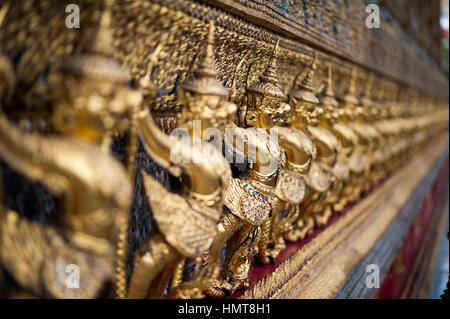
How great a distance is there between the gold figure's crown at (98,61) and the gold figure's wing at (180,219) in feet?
0.93

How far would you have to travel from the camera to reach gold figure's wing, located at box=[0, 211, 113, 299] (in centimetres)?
62

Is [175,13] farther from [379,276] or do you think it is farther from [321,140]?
[379,276]

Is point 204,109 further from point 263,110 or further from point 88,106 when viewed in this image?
point 263,110

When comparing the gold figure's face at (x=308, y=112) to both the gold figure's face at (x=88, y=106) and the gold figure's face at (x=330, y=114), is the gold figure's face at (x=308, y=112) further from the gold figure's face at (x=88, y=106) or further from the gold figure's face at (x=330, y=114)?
Result: the gold figure's face at (x=88, y=106)

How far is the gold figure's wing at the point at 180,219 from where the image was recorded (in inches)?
31.4

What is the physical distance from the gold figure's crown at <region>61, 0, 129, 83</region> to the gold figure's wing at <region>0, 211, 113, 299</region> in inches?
9.9

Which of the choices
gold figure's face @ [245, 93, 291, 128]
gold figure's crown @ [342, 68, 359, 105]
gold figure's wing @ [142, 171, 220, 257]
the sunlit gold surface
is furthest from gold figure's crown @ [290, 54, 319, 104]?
gold figure's wing @ [142, 171, 220, 257]

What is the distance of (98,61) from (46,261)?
1.03 ft

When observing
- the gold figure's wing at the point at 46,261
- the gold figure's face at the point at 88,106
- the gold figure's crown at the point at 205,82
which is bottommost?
the gold figure's wing at the point at 46,261

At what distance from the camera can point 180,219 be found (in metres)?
0.80

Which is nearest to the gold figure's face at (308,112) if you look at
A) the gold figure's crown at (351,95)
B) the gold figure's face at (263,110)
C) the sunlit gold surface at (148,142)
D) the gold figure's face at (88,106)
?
the sunlit gold surface at (148,142)

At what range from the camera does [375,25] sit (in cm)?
247

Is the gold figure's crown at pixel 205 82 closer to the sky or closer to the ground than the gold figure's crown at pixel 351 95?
closer to the ground

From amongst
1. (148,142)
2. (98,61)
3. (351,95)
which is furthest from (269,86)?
(351,95)
